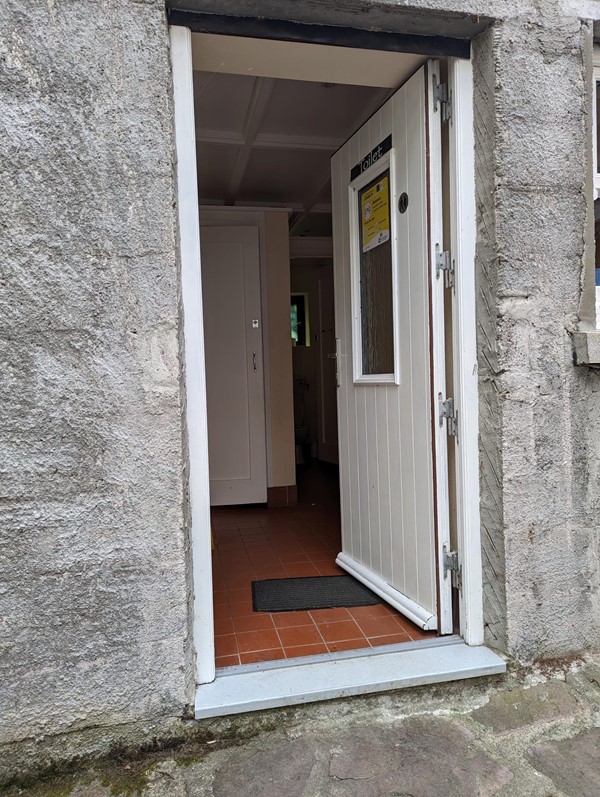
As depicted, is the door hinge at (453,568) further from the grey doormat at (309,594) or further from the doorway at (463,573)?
the grey doormat at (309,594)

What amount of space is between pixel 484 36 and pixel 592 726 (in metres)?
2.58

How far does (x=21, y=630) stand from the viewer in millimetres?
1817

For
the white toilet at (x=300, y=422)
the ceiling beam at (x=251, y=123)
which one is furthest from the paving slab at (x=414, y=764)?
the white toilet at (x=300, y=422)

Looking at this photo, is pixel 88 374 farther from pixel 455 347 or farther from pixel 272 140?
pixel 272 140

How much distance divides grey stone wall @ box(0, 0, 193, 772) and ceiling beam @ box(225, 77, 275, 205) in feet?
4.02

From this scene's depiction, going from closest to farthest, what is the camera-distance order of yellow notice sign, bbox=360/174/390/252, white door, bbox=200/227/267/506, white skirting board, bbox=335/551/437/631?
white skirting board, bbox=335/551/437/631 < yellow notice sign, bbox=360/174/390/252 < white door, bbox=200/227/267/506

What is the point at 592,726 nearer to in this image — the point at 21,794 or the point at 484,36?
the point at 21,794

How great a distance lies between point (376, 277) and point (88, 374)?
1588 millimetres

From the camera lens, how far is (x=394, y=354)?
2672mm

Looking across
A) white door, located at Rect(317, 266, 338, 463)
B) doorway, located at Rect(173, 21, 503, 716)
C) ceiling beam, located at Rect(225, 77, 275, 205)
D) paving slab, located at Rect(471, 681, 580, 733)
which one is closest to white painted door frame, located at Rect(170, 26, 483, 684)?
doorway, located at Rect(173, 21, 503, 716)

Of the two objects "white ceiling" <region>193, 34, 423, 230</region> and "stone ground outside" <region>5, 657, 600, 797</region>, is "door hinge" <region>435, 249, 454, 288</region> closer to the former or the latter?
"white ceiling" <region>193, 34, 423, 230</region>

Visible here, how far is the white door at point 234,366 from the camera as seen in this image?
4.86 meters

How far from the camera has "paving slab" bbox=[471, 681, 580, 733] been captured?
204cm

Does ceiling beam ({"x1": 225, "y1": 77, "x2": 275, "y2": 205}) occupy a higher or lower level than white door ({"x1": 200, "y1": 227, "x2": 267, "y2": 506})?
higher
